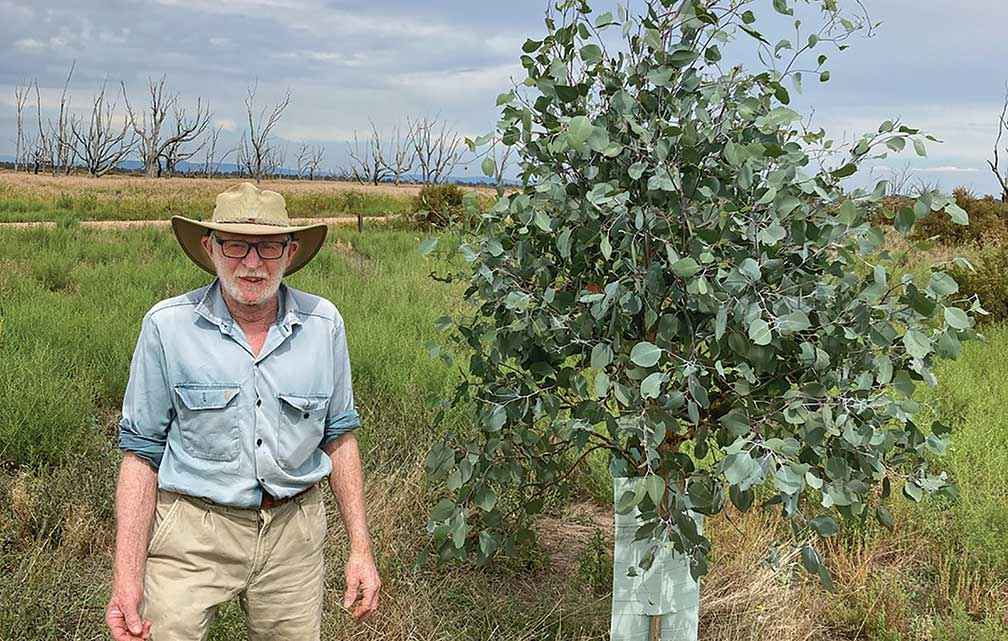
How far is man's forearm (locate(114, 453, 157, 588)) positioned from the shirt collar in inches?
15.0

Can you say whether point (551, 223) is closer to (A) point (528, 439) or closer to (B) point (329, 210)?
(A) point (528, 439)

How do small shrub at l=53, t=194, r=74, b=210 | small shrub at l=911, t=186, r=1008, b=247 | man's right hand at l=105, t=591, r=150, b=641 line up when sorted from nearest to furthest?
man's right hand at l=105, t=591, r=150, b=641 → small shrub at l=911, t=186, r=1008, b=247 → small shrub at l=53, t=194, r=74, b=210

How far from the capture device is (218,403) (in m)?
2.20

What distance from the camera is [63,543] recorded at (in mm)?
3561

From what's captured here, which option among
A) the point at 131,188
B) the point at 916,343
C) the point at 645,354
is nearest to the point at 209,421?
the point at 645,354

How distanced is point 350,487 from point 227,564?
0.36m

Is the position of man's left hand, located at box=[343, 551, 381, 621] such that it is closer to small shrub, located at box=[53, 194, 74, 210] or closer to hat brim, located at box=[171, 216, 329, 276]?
hat brim, located at box=[171, 216, 329, 276]

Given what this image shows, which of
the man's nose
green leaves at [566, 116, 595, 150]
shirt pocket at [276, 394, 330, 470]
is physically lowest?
shirt pocket at [276, 394, 330, 470]

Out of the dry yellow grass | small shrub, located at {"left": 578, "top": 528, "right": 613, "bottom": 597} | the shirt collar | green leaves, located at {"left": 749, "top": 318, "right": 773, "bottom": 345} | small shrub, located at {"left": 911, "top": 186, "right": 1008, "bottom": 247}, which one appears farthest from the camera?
the dry yellow grass

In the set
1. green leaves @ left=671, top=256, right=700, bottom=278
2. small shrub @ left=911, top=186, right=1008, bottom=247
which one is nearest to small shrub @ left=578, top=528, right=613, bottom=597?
green leaves @ left=671, top=256, right=700, bottom=278

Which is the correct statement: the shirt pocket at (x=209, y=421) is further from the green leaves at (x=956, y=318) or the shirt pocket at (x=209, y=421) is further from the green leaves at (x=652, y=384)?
the green leaves at (x=956, y=318)

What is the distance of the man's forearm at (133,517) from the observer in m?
2.13

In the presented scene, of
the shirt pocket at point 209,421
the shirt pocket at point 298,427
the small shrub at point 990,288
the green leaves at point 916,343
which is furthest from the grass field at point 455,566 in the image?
the small shrub at point 990,288

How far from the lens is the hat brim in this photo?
218cm
